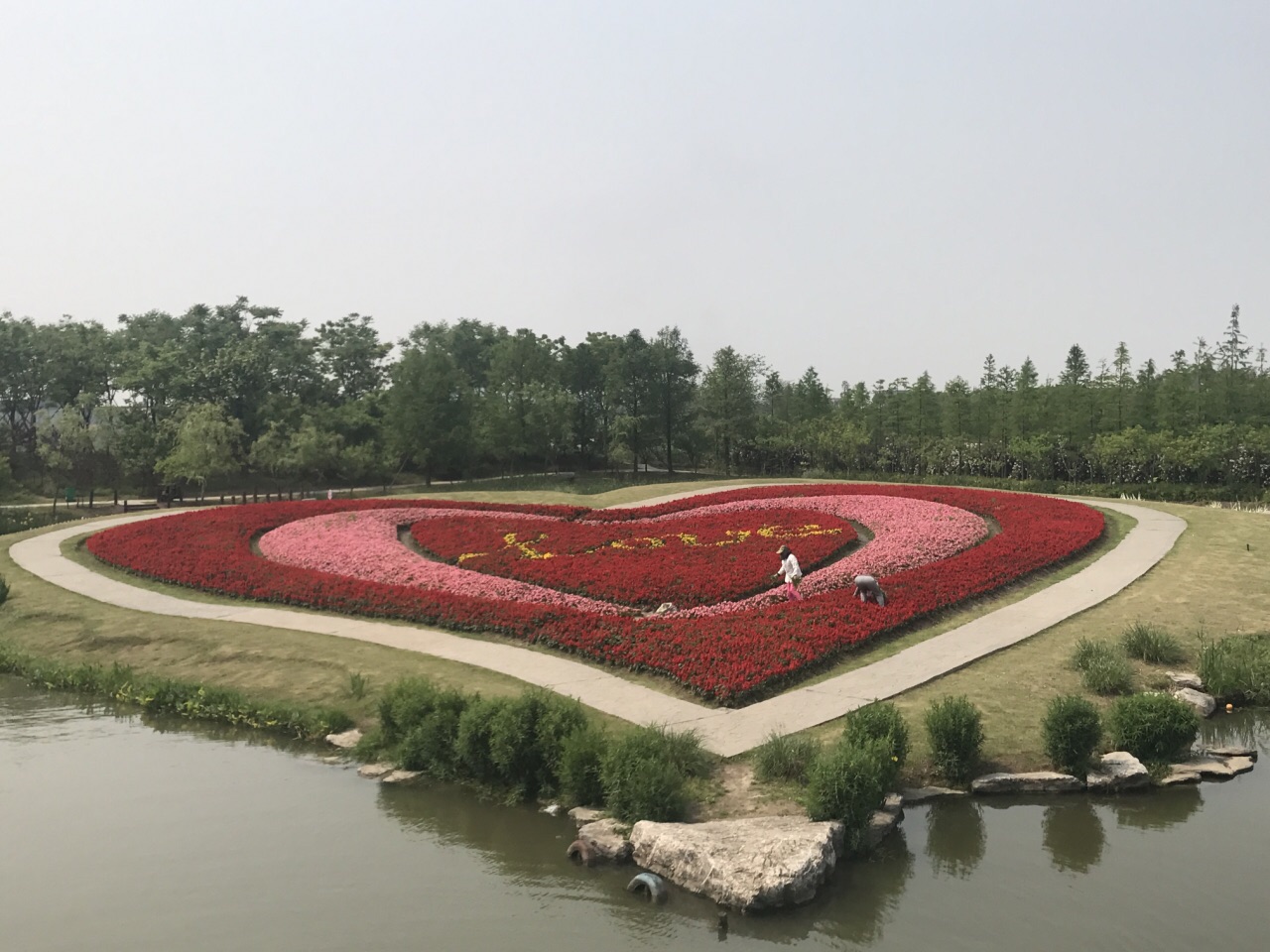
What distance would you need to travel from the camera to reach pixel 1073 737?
10680 millimetres

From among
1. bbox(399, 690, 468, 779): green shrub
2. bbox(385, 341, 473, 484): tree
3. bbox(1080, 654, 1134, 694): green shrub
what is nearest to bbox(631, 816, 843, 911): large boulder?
bbox(399, 690, 468, 779): green shrub

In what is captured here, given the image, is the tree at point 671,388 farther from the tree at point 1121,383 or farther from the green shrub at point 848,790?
the green shrub at point 848,790

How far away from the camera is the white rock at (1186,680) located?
13695 millimetres

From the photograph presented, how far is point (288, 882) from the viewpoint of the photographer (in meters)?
8.79

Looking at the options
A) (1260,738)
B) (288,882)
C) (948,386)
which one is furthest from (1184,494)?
(288,882)

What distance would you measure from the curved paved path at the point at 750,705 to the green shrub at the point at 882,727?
4.04 feet

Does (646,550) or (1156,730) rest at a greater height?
(646,550)

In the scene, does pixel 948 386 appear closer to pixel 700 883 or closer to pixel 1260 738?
pixel 1260 738

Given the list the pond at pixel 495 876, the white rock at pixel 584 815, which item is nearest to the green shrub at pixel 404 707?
the pond at pixel 495 876

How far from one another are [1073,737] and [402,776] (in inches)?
320

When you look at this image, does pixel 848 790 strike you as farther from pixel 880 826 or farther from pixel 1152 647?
pixel 1152 647

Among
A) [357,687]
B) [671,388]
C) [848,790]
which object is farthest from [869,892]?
[671,388]

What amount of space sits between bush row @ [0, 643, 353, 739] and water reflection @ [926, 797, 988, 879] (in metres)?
8.05

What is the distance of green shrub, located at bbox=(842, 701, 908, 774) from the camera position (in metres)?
10.4
